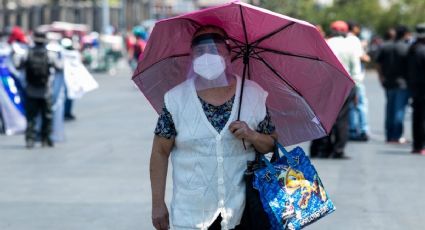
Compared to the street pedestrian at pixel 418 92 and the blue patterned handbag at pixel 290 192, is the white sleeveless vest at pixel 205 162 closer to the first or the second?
the blue patterned handbag at pixel 290 192

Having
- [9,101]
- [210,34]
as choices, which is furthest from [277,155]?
[9,101]

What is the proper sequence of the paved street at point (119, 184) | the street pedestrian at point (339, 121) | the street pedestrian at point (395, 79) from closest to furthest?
1. the paved street at point (119, 184)
2. the street pedestrian at point (339, 121)
3. the street pedestrian at point (395, 79)

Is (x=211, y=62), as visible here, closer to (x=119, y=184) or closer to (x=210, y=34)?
(x=210, y=34)

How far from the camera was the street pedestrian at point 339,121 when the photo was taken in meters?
15.5

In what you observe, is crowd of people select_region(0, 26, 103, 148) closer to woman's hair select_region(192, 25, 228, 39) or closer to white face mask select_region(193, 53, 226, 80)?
woman's hair select_region(192, 25, 228, 39)

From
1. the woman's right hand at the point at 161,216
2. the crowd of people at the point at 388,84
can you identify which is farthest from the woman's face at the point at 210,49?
the crowd of people at the point at 388,84

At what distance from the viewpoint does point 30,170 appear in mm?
14469

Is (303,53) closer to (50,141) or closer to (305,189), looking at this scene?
(305,189)

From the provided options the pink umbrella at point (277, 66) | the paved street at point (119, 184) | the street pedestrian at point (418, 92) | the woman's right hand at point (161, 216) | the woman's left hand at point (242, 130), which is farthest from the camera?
the street pedestrian at point (418, 92)

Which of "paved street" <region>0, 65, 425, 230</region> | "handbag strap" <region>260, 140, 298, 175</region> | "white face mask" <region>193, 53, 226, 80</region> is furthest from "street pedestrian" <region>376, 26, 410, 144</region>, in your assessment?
"white face mask" <region>193, 53, 226, 80</region>

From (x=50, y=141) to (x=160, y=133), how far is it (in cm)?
1197

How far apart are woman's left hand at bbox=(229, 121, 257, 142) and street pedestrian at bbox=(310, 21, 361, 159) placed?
989cm

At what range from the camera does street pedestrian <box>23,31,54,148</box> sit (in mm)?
16891

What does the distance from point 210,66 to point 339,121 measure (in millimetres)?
10087
